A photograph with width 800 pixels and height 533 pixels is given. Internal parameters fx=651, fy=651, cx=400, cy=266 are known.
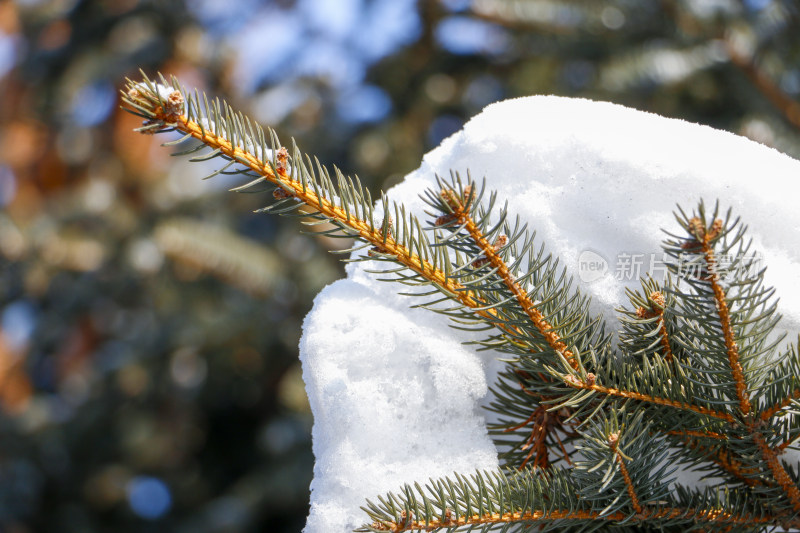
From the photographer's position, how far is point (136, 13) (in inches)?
123

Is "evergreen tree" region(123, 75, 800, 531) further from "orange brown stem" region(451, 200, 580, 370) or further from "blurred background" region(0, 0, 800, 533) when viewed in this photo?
"blurred background" region(0, 0, 800, 533)

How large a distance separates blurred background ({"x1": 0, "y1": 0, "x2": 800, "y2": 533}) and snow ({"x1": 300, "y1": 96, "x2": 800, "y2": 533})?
1.58 meters

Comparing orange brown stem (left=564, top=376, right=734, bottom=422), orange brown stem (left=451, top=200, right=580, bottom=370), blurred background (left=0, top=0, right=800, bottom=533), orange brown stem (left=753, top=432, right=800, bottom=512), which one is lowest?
orange brown stem (left=753, top=432, right=800, bottom=512)

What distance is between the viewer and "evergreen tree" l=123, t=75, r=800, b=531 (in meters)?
0.52

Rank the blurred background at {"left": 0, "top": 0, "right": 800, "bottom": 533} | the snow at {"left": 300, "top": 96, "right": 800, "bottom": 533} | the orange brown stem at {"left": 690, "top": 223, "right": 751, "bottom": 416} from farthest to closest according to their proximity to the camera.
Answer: the blurred background at {"left": 0, "top": 0, "right": 800, "bottom": 533} → the snow at {"left": 300, "top": 96, "right": 800, "bottom": 533} → the orange brown stem at {"left": 690, "top": 223, "right": 751, "bottom": 416}

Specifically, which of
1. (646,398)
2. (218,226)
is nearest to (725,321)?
(646,398)

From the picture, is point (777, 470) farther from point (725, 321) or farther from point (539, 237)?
point (539, 237)

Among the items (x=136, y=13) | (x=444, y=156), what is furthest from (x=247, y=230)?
(x=444, y=156)

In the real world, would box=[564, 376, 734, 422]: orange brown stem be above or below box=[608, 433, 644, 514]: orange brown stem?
above

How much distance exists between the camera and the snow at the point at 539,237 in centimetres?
61

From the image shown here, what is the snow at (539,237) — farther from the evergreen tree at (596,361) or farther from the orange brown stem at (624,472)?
the orange brown stem at (624,472)

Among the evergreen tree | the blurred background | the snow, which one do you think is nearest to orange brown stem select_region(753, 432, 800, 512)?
the evergreen tree

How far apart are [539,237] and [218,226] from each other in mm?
2325

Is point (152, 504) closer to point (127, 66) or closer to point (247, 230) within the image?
point (247, 230)
